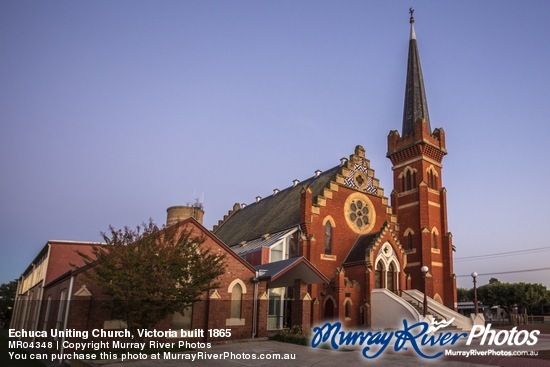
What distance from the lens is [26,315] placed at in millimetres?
33781

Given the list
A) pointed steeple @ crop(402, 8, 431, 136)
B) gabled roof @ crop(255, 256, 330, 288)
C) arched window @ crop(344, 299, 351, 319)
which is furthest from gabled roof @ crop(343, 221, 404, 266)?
pointed steeple @ crop(402, 8, 431, 136)

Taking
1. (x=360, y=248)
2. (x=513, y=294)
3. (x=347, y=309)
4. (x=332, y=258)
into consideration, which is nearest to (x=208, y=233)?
(x=347, y=309)

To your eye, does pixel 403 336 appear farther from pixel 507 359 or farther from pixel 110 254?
pixel 110 254

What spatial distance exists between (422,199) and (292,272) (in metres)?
18.5

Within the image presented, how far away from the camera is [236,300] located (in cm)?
Answer: 2366

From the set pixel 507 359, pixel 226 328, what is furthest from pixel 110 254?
pixel 507 359

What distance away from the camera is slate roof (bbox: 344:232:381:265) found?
1308 inches

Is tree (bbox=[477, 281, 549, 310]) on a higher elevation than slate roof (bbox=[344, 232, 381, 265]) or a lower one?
lower

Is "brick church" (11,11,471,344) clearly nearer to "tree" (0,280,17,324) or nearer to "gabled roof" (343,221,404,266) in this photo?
"gabled roof" (343,221,404,266)

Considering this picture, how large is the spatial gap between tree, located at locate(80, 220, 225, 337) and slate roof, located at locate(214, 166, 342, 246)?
1696 cm

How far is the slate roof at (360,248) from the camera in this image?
33.2m

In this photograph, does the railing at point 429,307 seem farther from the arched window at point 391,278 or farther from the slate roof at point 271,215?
the slate roof at point 271,215

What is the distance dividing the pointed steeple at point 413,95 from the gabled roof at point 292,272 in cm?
2246

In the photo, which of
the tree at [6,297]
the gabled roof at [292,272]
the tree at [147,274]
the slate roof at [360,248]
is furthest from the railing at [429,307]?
the tree at [6,297]
